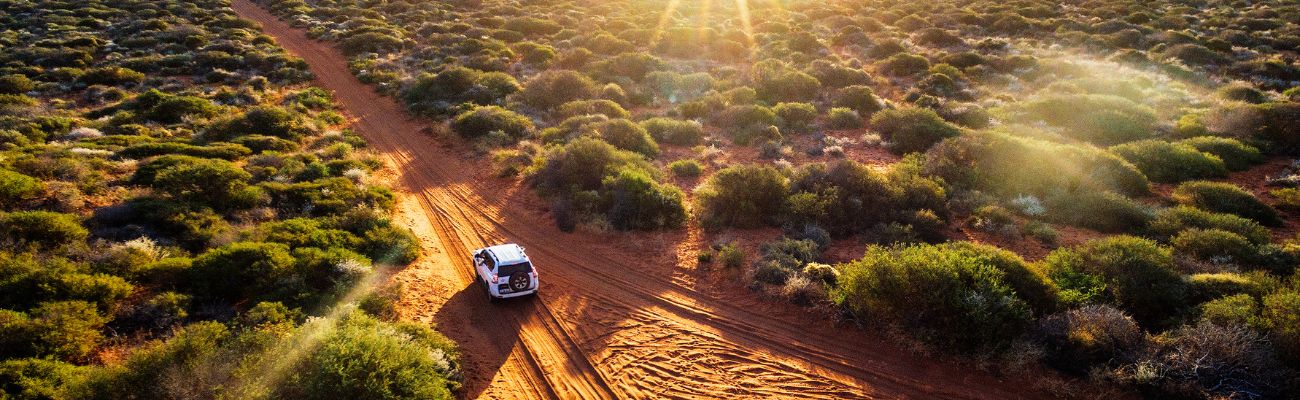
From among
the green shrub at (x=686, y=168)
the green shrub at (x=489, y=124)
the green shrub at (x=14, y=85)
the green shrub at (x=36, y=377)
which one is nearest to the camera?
the green shrub at (x=36, y=377)

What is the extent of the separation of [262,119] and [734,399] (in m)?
22.8

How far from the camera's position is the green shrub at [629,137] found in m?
20.8

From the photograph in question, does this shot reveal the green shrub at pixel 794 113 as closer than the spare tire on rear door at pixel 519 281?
No

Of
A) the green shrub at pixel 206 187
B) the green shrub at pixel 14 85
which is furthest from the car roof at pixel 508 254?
the green shrub at pixel 14 85

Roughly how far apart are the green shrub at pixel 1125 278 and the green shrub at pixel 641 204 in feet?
30.4

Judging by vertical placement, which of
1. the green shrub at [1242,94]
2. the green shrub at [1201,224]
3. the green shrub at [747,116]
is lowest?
the green shrub at [747,116]

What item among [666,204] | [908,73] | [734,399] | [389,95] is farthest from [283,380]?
[908,73]

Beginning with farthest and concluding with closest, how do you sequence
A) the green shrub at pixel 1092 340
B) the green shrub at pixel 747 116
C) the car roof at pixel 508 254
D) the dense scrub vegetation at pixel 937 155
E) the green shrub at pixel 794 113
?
the green shrub at pixel 794 113, the green shrub at pixel 747 116, the car roof at pixel 508 254, the dense scrub vegetation at pixel 937 155, the green shrub at pixel 1092 340

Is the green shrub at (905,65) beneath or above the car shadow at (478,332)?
above

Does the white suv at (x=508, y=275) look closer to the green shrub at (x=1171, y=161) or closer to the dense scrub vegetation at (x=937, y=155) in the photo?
the dense scrub vegetation at (x=937, y=155)

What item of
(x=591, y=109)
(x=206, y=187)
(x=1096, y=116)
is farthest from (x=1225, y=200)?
(x=206, y=187)

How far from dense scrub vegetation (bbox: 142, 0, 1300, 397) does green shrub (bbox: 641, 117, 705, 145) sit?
0.13 m

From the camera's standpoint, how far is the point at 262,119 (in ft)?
72.5

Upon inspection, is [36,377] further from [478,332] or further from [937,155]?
[937,155]
